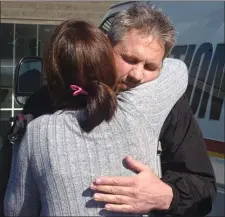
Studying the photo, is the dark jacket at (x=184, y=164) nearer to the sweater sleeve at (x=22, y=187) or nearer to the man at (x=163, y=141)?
the man at (x=163, y=141)

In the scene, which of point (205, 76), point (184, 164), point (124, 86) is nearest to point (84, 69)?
point (124, 86)

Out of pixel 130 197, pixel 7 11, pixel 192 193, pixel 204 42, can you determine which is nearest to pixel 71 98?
pixel 130 197

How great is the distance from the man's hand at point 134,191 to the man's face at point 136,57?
27 cm

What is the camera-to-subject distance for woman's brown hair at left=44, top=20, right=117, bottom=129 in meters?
1.70


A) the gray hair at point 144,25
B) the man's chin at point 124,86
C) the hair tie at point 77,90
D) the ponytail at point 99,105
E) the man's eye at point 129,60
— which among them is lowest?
the ponytail at point 99,105

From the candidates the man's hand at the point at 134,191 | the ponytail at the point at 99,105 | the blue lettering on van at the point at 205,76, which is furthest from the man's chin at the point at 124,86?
the blue lettering on van at the point at 205,76

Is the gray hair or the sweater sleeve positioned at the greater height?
the gray hair

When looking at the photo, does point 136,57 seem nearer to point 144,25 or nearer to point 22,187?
point 144,25

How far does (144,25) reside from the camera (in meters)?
1.86

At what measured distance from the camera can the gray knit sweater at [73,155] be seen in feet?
5.53

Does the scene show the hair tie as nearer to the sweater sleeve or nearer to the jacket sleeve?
the sweater sleeve

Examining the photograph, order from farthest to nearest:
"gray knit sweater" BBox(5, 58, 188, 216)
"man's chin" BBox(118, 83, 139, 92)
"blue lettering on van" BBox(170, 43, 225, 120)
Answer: "blue lettering on van" BBox(170, 43, 225, 120) < "man's chin" BBox(118, 83, 139, 92) < "gray knit sweater" BBox(5, 58, 188, 216)

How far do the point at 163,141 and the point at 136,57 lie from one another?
0.91 feet

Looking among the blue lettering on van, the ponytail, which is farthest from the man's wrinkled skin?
the blue lettering on van
